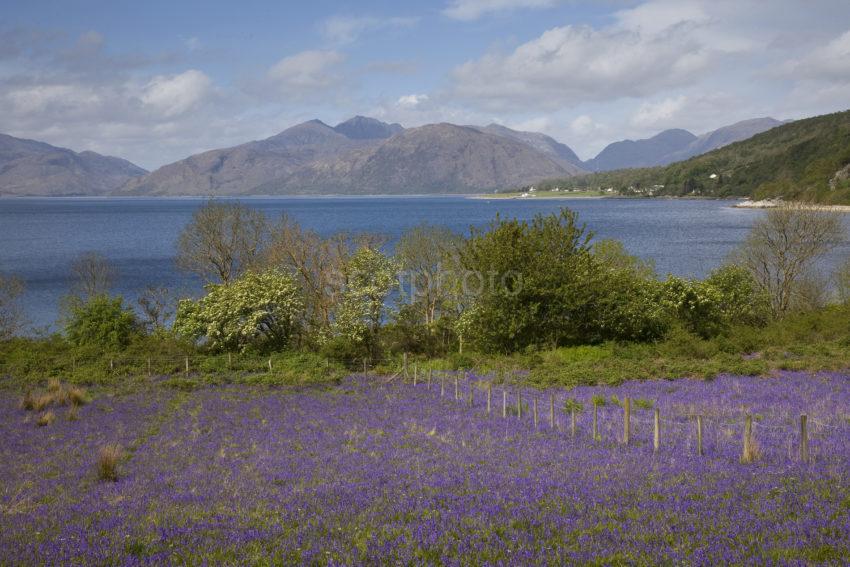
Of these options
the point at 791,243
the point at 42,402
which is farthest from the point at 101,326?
the point at 791,243

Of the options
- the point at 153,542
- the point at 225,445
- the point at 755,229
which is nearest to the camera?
the point at 153,542

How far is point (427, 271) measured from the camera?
155 ft

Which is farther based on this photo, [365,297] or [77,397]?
[365,297]

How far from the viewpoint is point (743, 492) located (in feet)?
38.6

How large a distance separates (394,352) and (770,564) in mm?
35162

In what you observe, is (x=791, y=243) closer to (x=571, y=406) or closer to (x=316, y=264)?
(x=316, y=264)

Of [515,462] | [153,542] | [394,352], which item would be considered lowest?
[394,352]

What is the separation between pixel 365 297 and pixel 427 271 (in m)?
7.60

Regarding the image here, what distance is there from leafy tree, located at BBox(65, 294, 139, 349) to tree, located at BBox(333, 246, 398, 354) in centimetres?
1516

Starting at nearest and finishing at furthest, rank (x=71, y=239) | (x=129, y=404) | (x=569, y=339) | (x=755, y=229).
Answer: (x=129, y=404)
(x=569, y=339)
(x=755, y=229)
(x=71, y=239)

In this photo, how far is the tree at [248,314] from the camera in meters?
40.5

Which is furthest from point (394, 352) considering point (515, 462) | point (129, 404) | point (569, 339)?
point (515, 462)

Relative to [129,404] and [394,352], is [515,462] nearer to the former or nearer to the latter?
[129,404]

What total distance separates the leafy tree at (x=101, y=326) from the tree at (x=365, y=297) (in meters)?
15.2
